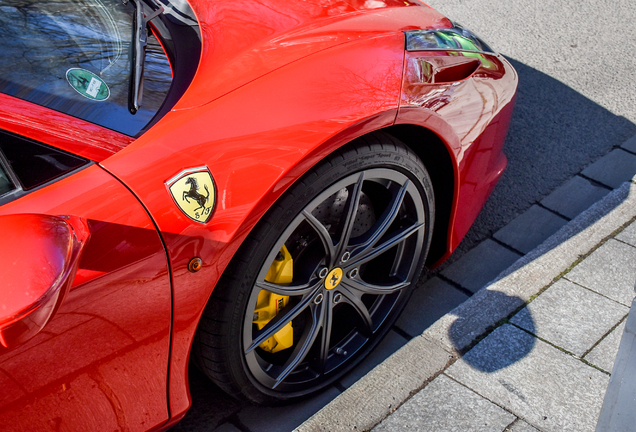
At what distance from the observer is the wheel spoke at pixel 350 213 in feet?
5.76

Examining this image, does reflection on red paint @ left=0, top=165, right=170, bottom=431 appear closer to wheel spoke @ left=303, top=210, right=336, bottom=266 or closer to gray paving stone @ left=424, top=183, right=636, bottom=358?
wheel spoke @ left=303, top=210, right=336, bottom=266

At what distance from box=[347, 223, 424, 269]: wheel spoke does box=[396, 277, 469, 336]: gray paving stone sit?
52 cm

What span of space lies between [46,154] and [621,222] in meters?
2.47

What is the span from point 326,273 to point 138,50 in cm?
87

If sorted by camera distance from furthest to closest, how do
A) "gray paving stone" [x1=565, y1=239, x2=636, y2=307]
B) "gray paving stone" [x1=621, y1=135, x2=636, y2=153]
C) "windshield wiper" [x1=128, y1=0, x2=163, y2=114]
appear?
"gray paving stone" [x1=621, y1=135, x2=636, y2=153]
"gray paving stone" [x1=565, y1=239, x2=636, y2=307]
"windshield wiper" [x1=128, y1=0, x2=163, y2=114]

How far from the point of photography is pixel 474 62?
2.08 m

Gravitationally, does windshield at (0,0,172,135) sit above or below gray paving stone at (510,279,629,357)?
above

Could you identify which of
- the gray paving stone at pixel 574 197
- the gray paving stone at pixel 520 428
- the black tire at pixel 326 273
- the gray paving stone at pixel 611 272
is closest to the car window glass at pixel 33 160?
the black tire at pixel 326 273

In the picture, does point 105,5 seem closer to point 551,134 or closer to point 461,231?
point 461,231

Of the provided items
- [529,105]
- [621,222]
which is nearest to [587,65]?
[529,105]

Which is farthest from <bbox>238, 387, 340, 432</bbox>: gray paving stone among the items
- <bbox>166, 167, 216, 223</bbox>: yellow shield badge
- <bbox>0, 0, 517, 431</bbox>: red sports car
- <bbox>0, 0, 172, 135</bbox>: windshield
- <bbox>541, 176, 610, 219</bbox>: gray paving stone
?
<bbox>541, 176, 610, 219</bbox>: gray paving stone

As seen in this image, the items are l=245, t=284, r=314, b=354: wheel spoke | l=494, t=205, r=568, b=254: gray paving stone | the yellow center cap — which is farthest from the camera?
l=494, t=205, r=568, b=254: gray paving stone

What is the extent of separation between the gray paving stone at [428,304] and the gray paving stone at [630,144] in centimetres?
174

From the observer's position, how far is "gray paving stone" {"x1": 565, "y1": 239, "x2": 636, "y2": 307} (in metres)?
2.30
